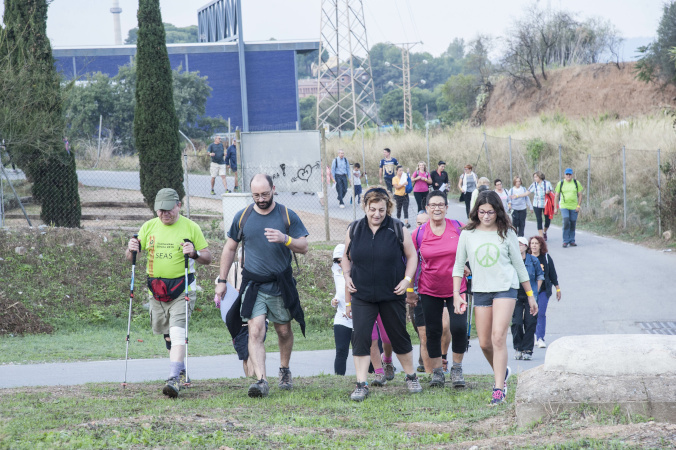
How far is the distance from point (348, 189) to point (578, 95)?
28792mm

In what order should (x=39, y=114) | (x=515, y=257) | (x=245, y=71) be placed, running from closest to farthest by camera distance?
(x=515, y=257)
(x=39, y=114)
(x=245, y=71)

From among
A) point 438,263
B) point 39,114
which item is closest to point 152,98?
point 39,114

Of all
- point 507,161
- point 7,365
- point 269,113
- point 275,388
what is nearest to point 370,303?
point 275,388

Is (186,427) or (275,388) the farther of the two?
(275,388)

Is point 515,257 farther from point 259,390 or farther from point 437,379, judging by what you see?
point 259,390

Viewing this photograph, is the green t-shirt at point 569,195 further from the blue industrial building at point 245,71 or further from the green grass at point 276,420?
the blue industrial building at point 245,71

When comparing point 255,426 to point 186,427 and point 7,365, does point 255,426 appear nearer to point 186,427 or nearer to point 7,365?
point 186,427

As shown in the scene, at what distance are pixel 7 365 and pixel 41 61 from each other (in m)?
9.09

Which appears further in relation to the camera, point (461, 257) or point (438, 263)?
point (438, 263)

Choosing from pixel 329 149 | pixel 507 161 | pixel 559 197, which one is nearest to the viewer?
pixel 559 197

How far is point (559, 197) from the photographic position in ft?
61.6

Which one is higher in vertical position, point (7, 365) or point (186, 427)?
point (186, 427)

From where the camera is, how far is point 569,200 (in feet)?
60.2

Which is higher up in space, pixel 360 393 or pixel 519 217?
pixel 519 217
